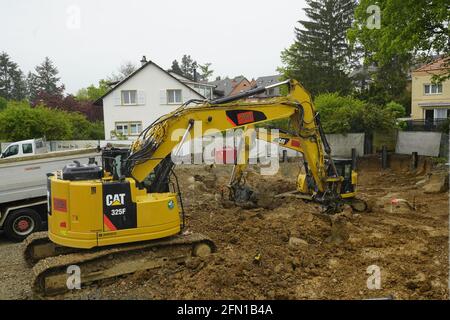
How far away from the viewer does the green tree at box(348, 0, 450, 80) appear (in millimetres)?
15227

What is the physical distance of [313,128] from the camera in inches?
419

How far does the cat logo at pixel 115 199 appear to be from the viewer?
6.98m

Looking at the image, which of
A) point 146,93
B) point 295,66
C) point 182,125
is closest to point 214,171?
point 182,125

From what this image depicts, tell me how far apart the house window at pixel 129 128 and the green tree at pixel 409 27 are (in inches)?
760

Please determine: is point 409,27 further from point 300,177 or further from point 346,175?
point 300,177

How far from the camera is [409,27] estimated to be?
1553 cm

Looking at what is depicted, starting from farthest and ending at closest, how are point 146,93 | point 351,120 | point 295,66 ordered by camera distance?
point 295,66, point 146,93, point 351,120

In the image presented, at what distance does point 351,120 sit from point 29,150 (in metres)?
16.7

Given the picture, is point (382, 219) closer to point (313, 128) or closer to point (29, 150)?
point (313, 128)

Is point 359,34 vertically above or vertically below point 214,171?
above

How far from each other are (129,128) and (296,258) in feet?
85.5

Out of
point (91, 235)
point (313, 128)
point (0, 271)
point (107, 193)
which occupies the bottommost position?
point (0, 271)

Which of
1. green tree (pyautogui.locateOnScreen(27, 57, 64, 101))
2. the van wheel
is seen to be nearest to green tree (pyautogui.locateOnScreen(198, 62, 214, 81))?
green tree (pyautogui.locateOnScreen(27, 57, 64, 101))

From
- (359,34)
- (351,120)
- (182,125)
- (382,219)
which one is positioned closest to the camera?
(182,125)
